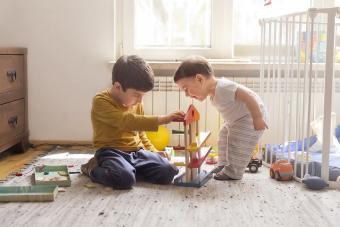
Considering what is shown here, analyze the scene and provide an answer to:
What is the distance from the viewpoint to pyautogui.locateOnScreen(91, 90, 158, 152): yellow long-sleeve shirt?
78.8 inches

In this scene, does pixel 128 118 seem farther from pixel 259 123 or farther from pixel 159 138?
pixel 159 138

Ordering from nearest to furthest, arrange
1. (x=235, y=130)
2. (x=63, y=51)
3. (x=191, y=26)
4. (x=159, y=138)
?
(x=235, y=130) < (x=159, y=138) < (x=63, y=51) < (x=191, y=26)

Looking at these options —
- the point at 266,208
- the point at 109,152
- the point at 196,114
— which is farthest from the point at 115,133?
the point at 266,208

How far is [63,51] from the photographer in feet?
9.39

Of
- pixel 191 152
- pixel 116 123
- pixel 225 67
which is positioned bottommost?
pixel 191 152

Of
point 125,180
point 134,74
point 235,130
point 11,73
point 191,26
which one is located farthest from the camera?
point 191,26

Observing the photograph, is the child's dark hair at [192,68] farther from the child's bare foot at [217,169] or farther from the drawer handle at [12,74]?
the drawer handle at [12,74]

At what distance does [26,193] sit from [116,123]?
46 cm

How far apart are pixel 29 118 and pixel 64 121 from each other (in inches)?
8.0

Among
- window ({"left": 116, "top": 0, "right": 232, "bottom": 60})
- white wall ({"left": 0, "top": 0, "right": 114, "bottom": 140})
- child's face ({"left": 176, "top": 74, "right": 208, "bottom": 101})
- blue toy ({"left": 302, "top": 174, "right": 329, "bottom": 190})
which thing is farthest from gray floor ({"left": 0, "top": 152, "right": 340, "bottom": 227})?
window ({"left": 116, "top": 0, "right": 232, "bottom": 60})

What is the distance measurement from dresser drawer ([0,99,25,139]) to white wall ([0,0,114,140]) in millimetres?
149

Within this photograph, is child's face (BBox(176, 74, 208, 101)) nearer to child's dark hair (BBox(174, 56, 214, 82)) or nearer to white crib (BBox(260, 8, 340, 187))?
child's dark hair (BBox(174, 56, 214, 82))

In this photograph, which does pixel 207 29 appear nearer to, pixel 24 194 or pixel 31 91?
pixel 31 91

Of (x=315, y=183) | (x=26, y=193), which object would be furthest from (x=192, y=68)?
(x=26, y=193)
